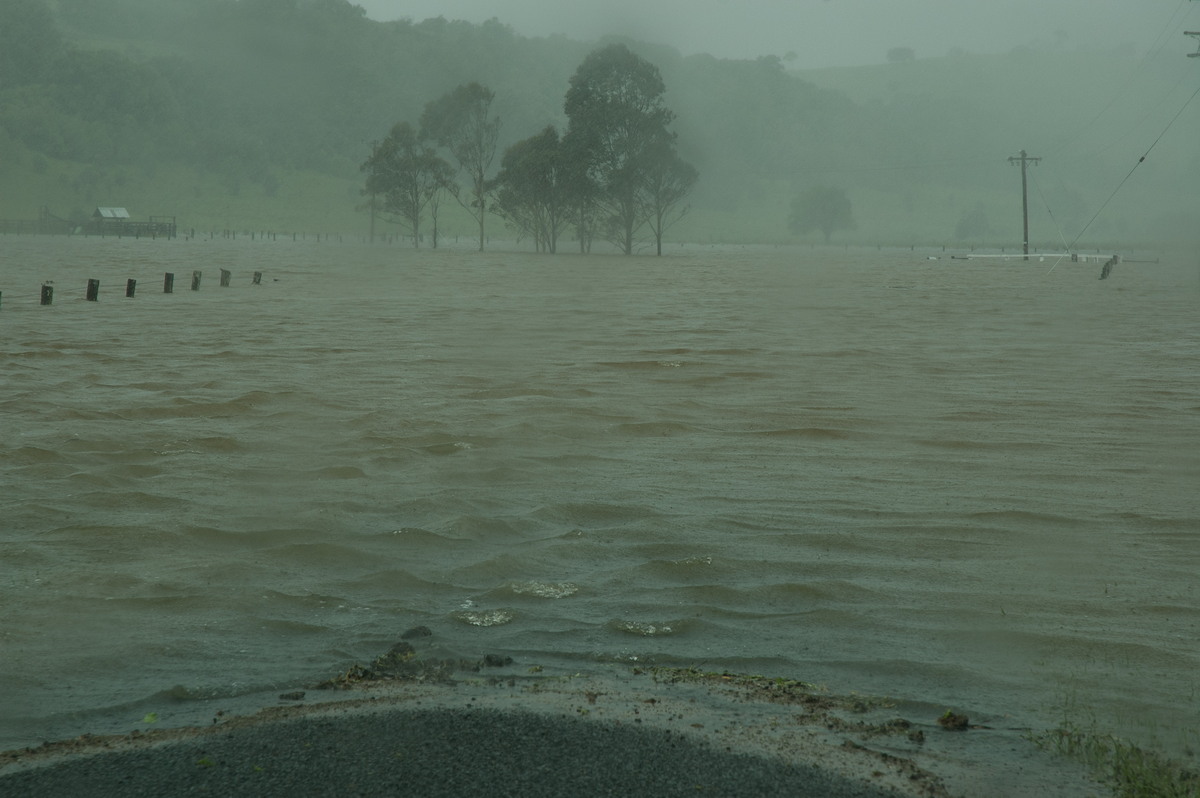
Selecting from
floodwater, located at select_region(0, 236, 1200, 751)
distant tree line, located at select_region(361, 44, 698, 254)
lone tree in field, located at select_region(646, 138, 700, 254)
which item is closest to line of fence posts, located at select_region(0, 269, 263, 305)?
floodwater, located at select_region(0, 236, 1200, 751)

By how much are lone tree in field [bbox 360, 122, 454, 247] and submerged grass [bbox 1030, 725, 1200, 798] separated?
45877mm

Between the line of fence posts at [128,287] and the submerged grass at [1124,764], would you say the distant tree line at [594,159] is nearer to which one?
the line of fence posts at [128,287]

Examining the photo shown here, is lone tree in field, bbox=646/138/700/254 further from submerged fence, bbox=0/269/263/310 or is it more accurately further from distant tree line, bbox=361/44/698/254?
submerged fence, bbox=0/269/263/310

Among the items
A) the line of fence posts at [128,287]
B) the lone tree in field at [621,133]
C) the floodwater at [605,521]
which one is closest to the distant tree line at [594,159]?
the lone tree in field at [621,133]

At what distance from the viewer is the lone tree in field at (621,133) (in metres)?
60.5

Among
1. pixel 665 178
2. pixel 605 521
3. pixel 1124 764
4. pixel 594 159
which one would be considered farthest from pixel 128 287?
pixel 665 178

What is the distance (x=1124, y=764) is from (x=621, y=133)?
60530mm

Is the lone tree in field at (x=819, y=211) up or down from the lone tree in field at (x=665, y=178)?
up

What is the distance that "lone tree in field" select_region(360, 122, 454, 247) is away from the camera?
163ft

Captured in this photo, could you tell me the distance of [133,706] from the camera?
3.28 meters

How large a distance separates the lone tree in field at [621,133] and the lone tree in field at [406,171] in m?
7.70

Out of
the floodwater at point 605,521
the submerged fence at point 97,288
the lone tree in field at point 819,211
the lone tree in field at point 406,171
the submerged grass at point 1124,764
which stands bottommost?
the submerged grass at point 1124,764

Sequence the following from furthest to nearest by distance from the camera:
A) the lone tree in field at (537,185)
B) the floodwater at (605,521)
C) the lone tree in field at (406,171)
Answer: the lone tree in field at (537,185), the lone tree in field at (406,171), the floodwater at (605,521)

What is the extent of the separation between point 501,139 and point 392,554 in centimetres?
6039
